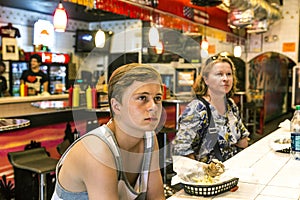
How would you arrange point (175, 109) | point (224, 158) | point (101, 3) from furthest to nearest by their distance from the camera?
point (175, 109)
point (101, 3)
point (224, 158)

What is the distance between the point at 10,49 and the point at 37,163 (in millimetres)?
5906

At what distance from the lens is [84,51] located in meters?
9.73

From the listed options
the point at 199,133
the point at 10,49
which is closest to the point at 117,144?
the point at 199,133

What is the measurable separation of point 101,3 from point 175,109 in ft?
6.43

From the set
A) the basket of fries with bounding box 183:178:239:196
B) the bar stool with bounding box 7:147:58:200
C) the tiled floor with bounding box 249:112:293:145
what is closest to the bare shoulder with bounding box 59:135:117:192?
the basket of fries with bounding box 183:178:239:196

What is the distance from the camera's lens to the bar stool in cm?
276

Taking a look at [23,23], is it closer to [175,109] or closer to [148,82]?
[175,109]

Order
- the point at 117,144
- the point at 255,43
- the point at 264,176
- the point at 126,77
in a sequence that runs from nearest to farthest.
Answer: the point at 126,77 < the point at 117,144 < the point at 264,176 < the point at 255,43

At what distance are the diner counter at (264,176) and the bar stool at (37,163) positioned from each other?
136 cm

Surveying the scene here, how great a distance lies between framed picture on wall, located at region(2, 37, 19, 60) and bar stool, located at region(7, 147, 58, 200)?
5.55m

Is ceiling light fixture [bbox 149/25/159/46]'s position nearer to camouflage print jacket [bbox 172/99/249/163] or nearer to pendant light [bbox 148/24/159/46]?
pendant light [bbox 148/24/159/46]

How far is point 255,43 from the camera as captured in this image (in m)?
10.2

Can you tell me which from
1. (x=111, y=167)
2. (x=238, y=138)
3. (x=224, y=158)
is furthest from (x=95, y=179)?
(x=238, y=138)

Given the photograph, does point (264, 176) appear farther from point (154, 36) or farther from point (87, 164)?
point (87, 164)
